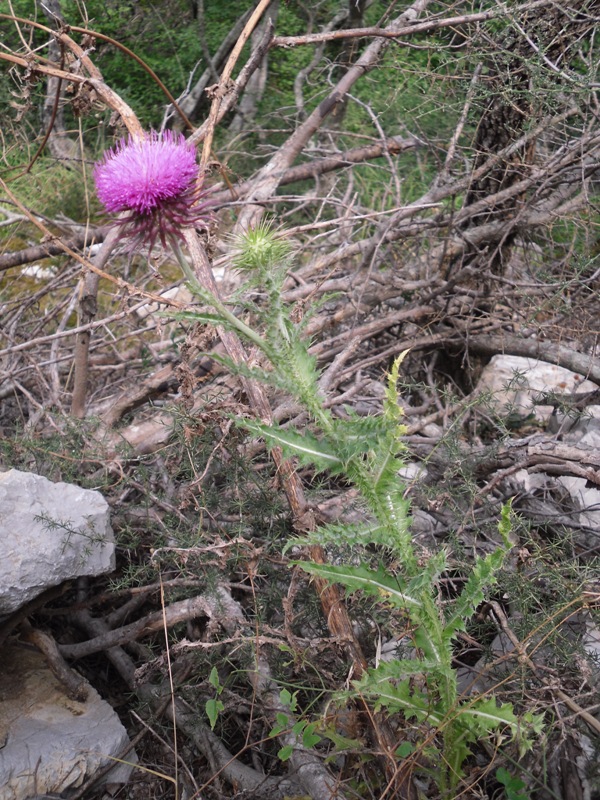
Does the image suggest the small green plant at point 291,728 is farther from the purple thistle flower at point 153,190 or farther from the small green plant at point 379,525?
the purple thistle flower at point 153,190

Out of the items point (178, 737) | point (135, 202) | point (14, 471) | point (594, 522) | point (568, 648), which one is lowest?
point (178, 737)

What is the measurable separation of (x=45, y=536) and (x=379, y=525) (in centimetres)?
114

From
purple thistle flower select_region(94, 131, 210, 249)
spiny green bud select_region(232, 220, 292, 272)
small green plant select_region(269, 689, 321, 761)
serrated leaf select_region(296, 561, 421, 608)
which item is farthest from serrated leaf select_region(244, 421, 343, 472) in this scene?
small green plant select_region(269, 689, 321, 761)

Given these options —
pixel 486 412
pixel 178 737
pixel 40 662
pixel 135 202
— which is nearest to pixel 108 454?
pixel 40 662

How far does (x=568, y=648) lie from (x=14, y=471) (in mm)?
1836

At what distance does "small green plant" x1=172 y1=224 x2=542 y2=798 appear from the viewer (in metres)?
1.79

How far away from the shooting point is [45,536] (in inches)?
95.7

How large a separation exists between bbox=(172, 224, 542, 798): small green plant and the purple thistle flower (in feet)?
0.51

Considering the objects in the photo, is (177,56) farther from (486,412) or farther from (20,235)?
(486,412)

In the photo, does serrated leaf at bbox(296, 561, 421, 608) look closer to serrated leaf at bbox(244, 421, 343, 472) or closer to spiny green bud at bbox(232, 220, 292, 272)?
serrated leaf at bbox(244, 421, 343, 472)

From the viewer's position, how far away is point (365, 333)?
340 centimetres

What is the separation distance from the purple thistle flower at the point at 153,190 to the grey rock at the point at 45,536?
978 millimetres

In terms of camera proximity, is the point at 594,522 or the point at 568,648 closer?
the point at 568,648

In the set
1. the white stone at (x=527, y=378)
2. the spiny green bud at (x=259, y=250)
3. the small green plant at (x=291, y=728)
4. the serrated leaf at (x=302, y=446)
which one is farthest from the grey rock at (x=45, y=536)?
the white stone at (x=527, y=378)
